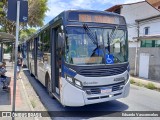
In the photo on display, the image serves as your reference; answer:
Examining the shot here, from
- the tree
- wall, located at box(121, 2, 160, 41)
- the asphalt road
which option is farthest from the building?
the tree

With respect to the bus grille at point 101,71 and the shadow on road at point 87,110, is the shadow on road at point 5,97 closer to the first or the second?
the shadow on road at point 87,110

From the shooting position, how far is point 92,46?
7.19 meters

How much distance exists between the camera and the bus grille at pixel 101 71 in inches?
271

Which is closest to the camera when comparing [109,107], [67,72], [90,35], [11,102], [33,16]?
[67,72]

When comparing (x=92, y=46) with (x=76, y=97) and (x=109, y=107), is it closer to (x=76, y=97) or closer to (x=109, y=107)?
(x=76, y=97)

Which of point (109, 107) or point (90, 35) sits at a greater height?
point (90, 35)

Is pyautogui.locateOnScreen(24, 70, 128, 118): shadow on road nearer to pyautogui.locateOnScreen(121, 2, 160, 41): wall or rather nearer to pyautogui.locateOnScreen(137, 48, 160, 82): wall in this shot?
pyautogui.locateOnScreen(137, 48, 160, 82): wall

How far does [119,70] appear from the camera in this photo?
297 inches

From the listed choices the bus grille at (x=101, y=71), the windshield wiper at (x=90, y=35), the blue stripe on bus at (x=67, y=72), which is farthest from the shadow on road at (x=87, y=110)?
the windshield wiper at (x=90, y=35)

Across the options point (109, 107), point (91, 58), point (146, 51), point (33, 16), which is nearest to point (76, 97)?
point (91, 58)

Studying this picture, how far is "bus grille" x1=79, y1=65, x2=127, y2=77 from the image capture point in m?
6.88

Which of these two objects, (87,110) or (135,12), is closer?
(87,110)

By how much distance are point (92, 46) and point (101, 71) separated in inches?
32.1

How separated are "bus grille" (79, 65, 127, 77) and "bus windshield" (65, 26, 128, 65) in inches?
8.1
